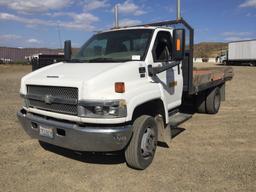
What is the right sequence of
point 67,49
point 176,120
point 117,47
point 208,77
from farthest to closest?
1. point 208,77
2. point 176,120
3. point 67,49
4. point 117,47

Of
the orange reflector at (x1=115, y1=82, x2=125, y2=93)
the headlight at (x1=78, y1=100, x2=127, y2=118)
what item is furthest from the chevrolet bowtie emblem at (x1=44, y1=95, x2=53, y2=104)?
the orange reflector at (x1=115, y1=82, x2=125, y2=93)

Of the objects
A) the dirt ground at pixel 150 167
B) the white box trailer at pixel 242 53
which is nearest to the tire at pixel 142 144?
the dirt ground at pixel 150 167

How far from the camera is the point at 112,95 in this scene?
383 cm

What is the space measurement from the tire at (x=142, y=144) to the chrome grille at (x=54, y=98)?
0.98 m

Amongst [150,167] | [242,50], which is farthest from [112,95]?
[242,50]

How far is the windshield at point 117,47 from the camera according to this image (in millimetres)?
4814

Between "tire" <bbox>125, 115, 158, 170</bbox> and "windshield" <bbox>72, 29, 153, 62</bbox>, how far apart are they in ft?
3.45

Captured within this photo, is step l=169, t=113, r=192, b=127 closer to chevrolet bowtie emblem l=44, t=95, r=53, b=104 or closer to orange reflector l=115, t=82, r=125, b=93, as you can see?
orange reflector l=115, t=82, r=125, b=93

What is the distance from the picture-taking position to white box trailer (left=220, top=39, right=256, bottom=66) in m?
44.9

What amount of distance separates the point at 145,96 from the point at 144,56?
76cm

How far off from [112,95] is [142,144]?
1.08m

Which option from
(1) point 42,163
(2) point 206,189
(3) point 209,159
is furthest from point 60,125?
(3) point 209,159

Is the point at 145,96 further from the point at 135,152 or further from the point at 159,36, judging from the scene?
the point at 159,36

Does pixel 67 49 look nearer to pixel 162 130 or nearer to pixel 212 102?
pixel 162 130
